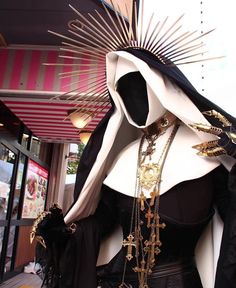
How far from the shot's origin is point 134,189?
0.98 metres

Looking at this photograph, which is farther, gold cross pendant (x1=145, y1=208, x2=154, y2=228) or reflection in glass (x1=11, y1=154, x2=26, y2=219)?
reflection in glass (x1=11, y1=154, x2=26, y2=219)

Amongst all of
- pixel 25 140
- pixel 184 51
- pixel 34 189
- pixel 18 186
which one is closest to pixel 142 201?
pixel 184 51

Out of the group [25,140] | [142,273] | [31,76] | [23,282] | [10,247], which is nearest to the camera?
[142,273]

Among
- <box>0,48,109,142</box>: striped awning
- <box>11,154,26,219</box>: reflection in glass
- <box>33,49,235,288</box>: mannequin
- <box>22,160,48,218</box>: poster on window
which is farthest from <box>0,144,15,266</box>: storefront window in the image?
<box>33,49,235,288</box>: mannequin

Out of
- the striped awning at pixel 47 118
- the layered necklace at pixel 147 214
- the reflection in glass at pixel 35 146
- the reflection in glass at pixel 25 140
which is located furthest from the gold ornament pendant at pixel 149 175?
the reflection in glass at pixel 35 146

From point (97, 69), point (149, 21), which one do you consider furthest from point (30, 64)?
point (149, 21)

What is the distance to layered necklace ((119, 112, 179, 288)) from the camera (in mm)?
899

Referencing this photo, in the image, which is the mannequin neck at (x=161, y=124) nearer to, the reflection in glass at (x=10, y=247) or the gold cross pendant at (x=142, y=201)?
the gold cross pendant at (x=142, y=201)

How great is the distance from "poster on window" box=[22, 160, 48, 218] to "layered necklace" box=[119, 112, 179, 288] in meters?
3.73

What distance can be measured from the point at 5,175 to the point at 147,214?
309cm

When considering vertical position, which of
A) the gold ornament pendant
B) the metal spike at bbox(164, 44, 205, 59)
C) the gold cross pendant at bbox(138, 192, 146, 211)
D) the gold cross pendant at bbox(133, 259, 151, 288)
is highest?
the metal spike at bbox(164, 44, 205, 59)

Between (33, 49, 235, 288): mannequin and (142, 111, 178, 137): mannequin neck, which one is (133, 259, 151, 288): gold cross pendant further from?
(142, 111, 178, 137): mannequin neck

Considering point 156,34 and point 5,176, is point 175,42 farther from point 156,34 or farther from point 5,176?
point 5,176

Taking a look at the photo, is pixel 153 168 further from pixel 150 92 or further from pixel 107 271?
pixel 107 271
